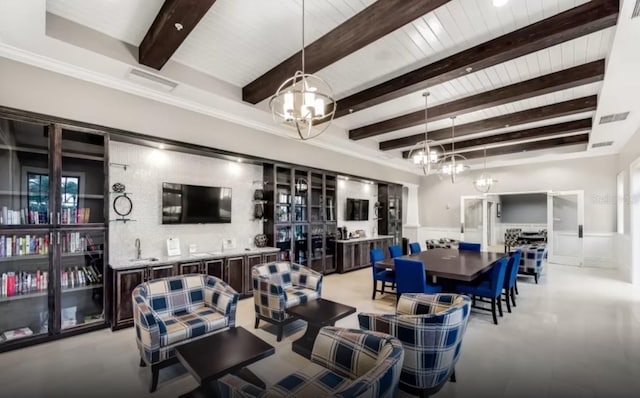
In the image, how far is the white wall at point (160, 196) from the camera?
4254 mm

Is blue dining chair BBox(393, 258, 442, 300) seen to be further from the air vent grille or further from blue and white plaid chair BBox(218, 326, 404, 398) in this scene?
the air vent grille

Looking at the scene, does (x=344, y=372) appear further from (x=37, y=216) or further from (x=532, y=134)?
(x=532, y=134)

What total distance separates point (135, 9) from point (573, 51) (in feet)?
16.4

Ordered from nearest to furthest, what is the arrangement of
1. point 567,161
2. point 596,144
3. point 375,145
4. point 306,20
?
1. point 306,20
2. point 596,144
3. point 375,145
4. point 567,161

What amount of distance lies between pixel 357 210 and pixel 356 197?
45cm

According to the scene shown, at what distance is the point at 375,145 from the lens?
810 centimetres

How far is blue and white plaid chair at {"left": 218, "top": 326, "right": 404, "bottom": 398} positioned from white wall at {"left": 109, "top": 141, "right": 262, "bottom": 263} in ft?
11.2

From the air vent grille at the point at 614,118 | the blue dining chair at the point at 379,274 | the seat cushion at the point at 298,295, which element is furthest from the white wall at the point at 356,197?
the air vent grille at the point at 614,118

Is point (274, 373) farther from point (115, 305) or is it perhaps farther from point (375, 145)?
point (375, 145)

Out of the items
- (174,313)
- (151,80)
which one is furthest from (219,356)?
(151,80)

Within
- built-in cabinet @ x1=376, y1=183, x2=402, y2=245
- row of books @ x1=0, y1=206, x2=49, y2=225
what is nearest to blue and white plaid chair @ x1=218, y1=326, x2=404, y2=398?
row of books @ x1=0, y1=206, x2=49, y2=225

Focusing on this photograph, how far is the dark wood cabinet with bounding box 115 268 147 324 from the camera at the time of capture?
379 centimetres

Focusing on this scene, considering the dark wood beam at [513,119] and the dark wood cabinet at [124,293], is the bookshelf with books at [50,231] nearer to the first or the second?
the dark wood cabinet at [124,293]

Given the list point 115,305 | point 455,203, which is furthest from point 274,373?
point 455,203
